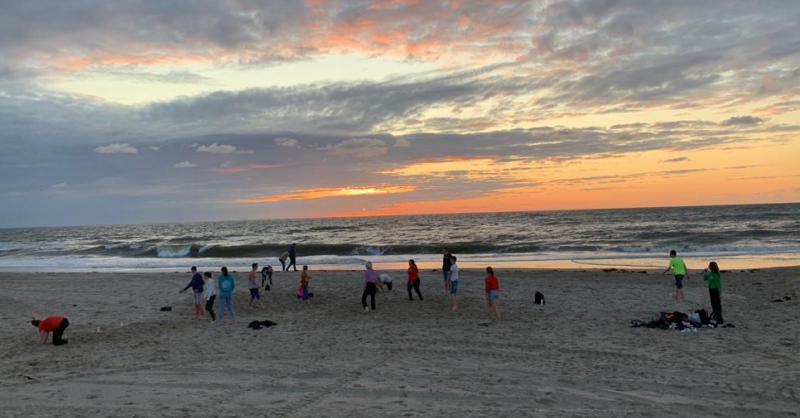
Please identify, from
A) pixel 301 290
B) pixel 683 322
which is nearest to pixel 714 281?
pixel 683 322

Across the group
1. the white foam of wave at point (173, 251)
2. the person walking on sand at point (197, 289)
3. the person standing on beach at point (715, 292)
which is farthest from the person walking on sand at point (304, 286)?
the white foam of wave at point (173, 251)

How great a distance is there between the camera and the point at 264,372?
32.5 feet

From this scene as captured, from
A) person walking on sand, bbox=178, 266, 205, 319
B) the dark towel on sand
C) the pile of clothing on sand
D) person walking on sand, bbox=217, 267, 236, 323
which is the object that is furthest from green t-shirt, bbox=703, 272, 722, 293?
person walking on sand, bbox=178, 266, 205, 319

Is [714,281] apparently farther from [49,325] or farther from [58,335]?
[49,325]

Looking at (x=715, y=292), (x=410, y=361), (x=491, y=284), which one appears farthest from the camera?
(x=491, y=284)

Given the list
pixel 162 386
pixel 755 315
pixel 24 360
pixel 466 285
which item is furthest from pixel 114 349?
pixel 755 315

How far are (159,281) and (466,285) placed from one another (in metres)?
14.5

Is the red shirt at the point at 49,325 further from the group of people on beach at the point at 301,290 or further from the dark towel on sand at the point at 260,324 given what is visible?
the dark towel on sand at the point at 260,324

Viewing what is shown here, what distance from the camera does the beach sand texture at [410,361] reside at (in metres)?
8.01

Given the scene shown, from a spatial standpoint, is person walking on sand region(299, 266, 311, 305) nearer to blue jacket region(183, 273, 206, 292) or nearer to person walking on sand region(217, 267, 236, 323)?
person walking on sand region(217, 267, 236, 323)

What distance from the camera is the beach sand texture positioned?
8.01 metres

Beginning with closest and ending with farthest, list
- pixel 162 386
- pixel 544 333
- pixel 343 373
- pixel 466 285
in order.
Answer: pixel 162 386 → pixel 343 373 → pixel 544 333 → pixel 466 285

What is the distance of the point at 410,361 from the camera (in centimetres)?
1054

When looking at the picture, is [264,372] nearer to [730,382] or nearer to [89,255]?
[730,382]
